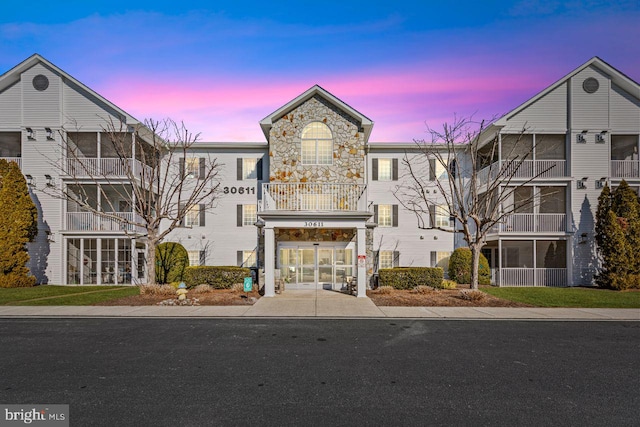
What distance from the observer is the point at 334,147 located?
20281mm

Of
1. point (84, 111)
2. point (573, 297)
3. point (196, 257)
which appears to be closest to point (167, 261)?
point (196, 257)

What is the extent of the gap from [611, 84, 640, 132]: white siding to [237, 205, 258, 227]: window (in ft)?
71.2

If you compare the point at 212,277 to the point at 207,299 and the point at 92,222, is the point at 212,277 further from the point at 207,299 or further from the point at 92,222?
the point at 92,222

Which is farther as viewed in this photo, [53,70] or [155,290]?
[53,70]

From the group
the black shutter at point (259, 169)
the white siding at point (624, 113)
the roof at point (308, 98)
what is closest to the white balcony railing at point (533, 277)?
the white siding at point (624, 113)

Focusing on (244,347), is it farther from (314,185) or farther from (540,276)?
(540,276)

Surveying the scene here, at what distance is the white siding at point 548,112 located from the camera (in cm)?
2183

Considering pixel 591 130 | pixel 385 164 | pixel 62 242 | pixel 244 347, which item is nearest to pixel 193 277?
pixel 62 242

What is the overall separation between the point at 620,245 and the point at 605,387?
16.9 meters

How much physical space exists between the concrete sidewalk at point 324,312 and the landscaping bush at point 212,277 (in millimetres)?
4459

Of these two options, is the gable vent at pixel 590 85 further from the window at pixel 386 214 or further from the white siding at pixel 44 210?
the white siding at pixel 44 210

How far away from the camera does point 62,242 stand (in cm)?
2114

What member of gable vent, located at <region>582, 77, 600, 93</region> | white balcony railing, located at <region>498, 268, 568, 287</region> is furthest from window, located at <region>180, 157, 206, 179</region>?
gable vent, located at <region>582, 77, 600, 93</region>

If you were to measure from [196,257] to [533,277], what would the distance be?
1989 cm
